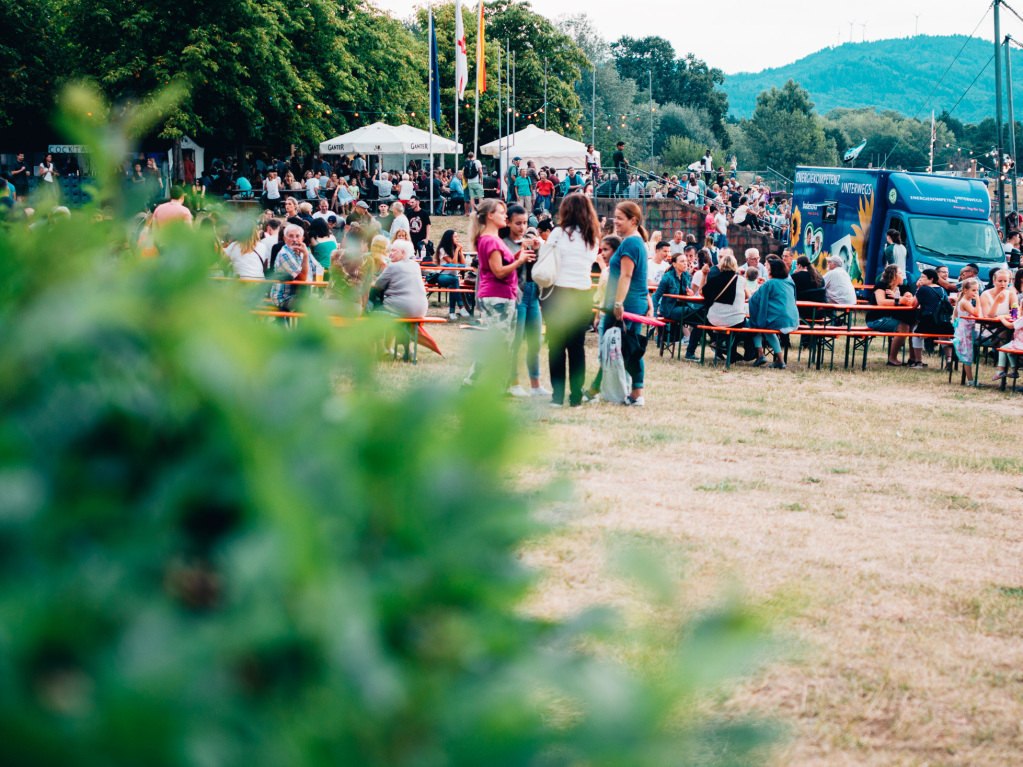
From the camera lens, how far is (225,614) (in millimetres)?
706

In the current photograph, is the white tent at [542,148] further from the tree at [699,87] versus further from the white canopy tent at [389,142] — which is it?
the tree at [699,87]

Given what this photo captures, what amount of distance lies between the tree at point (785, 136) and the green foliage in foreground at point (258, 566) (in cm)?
11857

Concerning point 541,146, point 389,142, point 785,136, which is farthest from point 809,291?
point 785,136

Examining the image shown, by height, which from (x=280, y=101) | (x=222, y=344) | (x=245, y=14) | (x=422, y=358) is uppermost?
(x=245, y=14)

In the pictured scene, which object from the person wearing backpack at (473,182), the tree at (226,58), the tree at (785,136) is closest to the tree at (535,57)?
the tree at (226,58)

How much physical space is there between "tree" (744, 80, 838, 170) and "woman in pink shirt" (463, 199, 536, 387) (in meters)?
111

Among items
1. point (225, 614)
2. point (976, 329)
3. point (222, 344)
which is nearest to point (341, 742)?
point (225, 614)

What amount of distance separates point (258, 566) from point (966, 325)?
11.9 meters

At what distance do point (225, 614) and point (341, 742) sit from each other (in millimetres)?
124

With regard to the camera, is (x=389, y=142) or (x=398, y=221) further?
(x=389, y=142)

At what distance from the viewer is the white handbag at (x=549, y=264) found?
771 centimetres

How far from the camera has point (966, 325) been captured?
11.3 m

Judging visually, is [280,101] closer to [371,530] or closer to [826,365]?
[826,365]

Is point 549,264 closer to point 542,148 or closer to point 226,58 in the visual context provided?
point 542,148
